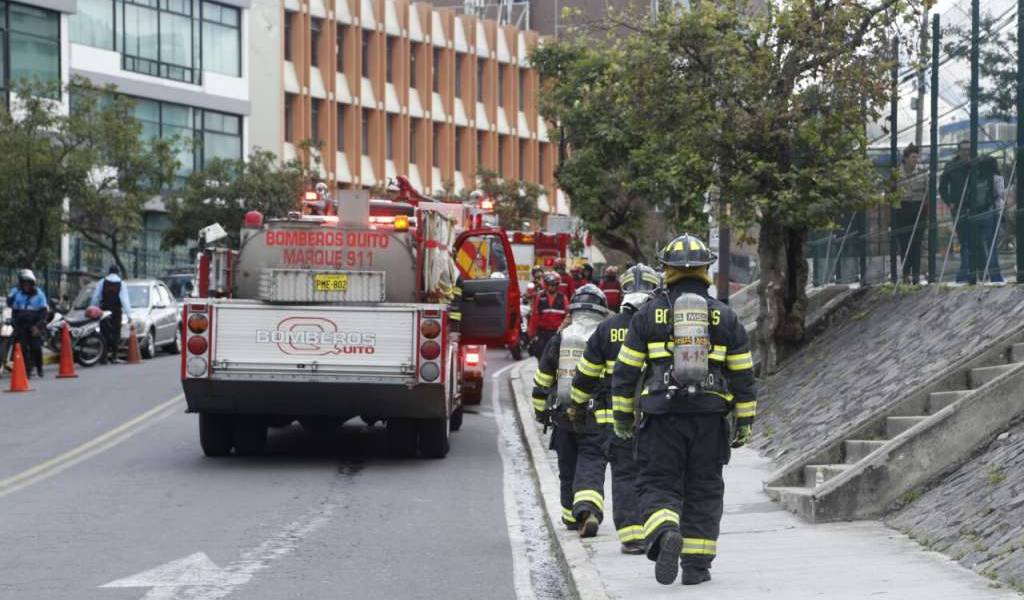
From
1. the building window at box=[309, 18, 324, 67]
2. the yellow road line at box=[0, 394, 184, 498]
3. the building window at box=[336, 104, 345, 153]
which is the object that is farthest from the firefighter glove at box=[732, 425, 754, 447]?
the building window at box=[336, 104, 345, 153]

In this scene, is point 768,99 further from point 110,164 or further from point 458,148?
point 458,148

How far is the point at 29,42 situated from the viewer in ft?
155

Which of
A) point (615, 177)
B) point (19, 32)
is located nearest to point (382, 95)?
point (19, 32)

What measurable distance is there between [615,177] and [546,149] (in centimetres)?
4984

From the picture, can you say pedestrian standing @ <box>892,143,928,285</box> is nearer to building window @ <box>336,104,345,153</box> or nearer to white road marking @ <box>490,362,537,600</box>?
white road marking @ <box>490,362,537,600</box>

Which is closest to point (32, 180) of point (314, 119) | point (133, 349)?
point (133, 349)

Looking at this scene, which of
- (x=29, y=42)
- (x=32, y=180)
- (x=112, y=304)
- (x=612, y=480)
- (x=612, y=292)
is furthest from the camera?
(x=29, y=42)

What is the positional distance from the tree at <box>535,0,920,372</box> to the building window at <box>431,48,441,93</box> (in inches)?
2101

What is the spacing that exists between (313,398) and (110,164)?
22.8 metres

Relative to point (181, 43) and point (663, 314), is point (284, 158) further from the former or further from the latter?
point (663, 314)

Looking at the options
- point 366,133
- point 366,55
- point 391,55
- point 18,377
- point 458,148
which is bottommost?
point 18,377

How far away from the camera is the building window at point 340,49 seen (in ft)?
228

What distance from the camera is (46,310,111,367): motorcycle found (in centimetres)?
3228

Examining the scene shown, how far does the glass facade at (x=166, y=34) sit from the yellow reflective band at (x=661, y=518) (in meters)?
44.3
